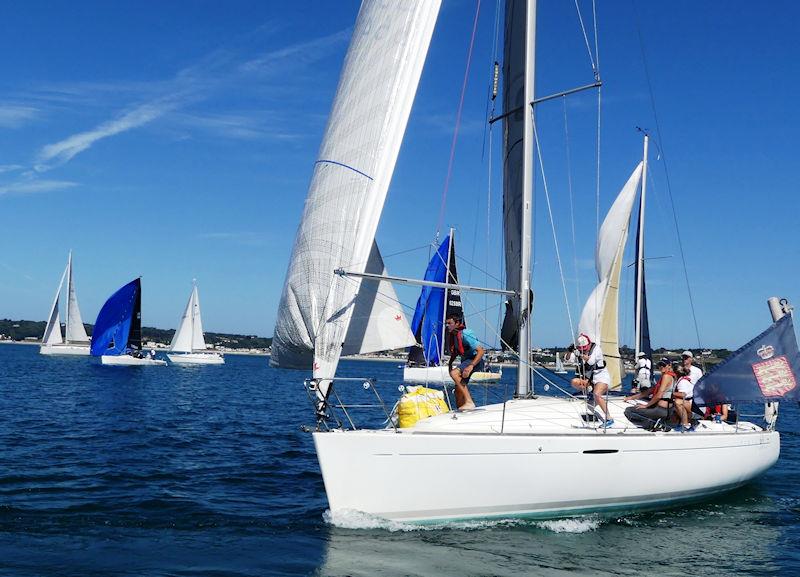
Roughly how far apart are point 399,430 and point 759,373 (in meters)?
6.33

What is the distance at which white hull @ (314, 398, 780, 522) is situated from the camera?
8367 millimetres

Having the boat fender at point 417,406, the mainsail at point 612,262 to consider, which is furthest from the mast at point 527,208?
the mainsail at point 612,262

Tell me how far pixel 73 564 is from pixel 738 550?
25.2 feet

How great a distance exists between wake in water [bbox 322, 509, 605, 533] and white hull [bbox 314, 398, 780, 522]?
9 centimetres

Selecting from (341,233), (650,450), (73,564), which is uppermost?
(341,233)

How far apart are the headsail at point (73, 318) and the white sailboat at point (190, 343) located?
1007cm

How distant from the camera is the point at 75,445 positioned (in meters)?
15.1

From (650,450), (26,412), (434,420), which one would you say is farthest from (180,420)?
(650,450)

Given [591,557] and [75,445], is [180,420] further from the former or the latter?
[591,557]

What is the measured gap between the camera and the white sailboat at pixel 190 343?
74488 mm

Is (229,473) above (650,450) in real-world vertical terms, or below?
below

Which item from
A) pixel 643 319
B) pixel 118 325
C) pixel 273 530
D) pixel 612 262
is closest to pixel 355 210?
pixel 273 530

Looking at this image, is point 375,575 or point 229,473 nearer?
point 375,575

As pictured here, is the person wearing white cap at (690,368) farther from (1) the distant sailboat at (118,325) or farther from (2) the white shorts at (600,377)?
(1) the distant sailboat at (118,325)
